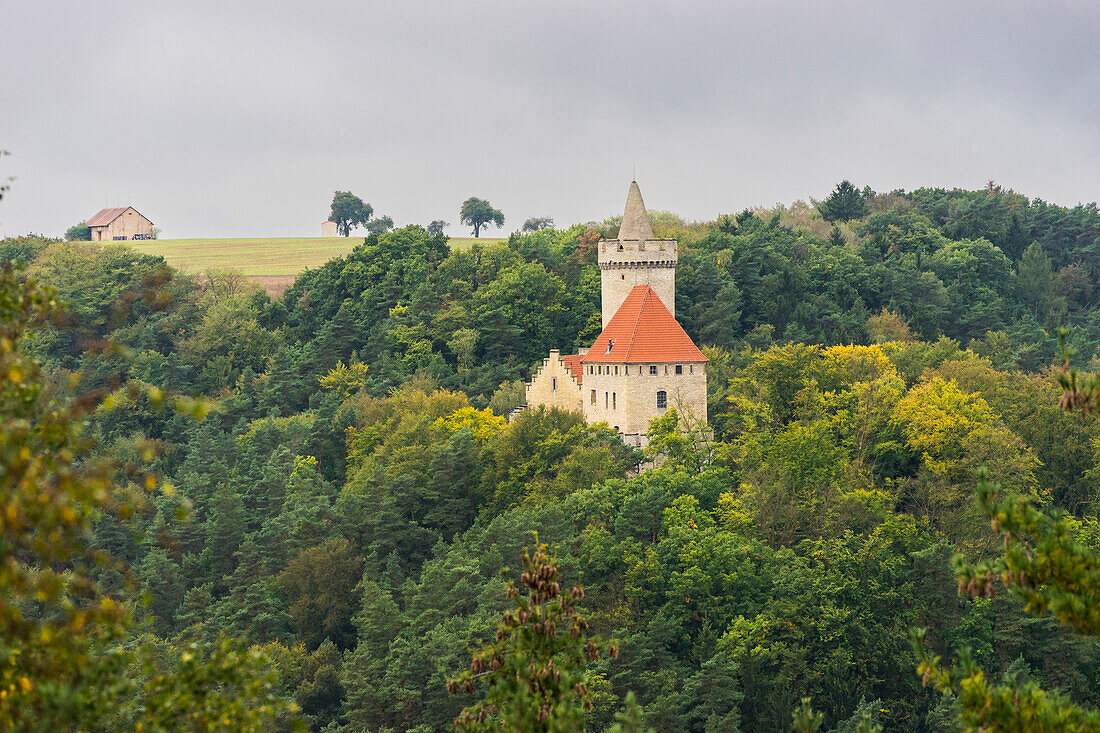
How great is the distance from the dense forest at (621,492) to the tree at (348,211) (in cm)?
6359

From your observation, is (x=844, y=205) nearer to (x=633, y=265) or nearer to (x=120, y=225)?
(x=633, y=265)

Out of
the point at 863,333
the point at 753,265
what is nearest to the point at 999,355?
the point at 863,333

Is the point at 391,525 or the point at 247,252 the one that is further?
the point at 247,252

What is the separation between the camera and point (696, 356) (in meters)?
55.2

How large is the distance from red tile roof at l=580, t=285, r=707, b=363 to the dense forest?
11.2 ft

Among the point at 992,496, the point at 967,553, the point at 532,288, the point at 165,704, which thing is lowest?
the point at 967,553

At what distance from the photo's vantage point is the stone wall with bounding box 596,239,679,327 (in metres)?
61.2

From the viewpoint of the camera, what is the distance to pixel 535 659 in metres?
14.9

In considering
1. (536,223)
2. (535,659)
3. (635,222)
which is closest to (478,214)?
(536,223)

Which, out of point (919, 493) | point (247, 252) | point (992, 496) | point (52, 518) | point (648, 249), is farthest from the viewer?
point (247, 252)

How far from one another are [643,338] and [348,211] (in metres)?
103

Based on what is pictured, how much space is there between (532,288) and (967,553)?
35.6 metres

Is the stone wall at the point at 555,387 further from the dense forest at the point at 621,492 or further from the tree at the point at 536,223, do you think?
the tree at the point at 536,223

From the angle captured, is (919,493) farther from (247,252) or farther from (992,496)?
(247,252)
